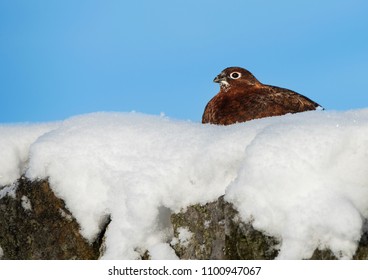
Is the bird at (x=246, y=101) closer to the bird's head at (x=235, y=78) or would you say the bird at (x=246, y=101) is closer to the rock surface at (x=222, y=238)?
the bird's head at (x=235, y=78)

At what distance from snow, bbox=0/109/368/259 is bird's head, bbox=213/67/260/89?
160 centimetres

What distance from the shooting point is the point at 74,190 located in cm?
648

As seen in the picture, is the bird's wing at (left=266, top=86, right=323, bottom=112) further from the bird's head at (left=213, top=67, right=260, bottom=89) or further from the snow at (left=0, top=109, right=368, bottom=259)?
the snow at (left=0, top=109, right=368, bottom=259)

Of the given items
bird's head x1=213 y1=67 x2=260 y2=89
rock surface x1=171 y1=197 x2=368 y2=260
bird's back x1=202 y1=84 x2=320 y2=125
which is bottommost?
rock surface x1=171 y1=197 x2=368 y2=260

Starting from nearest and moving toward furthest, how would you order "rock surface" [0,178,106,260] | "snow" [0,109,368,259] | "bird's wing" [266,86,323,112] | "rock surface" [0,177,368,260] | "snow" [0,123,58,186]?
"snow" [0,109,368,259] → "rock surface" [0,177,368,260] → "rock surface" [0,178,106,260] → "snow" [0,123,58,186] → "bird's wing" [266,86,323,112]

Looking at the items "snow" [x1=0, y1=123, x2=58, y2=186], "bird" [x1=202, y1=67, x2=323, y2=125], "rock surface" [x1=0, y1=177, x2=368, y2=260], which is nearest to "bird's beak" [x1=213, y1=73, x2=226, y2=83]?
"bird" [x1=202, y1=67, x2=323, y2=125]

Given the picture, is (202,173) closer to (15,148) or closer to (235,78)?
(15,148)

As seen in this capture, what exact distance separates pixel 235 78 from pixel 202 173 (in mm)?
3122

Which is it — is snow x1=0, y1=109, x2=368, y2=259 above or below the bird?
below

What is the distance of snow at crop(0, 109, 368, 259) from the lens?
5121 millimetres

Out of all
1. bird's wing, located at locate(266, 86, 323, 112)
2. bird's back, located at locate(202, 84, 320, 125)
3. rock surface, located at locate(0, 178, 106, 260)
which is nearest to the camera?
rock surface, located at locate(0, 178, 106, 260)

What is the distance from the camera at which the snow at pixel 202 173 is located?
5121 millimetres

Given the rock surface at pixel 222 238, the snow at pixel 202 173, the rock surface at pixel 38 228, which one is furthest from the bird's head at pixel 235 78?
the rock surface at pixel 222 238

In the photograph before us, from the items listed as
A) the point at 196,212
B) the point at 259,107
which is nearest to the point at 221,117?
the point at 259,107
